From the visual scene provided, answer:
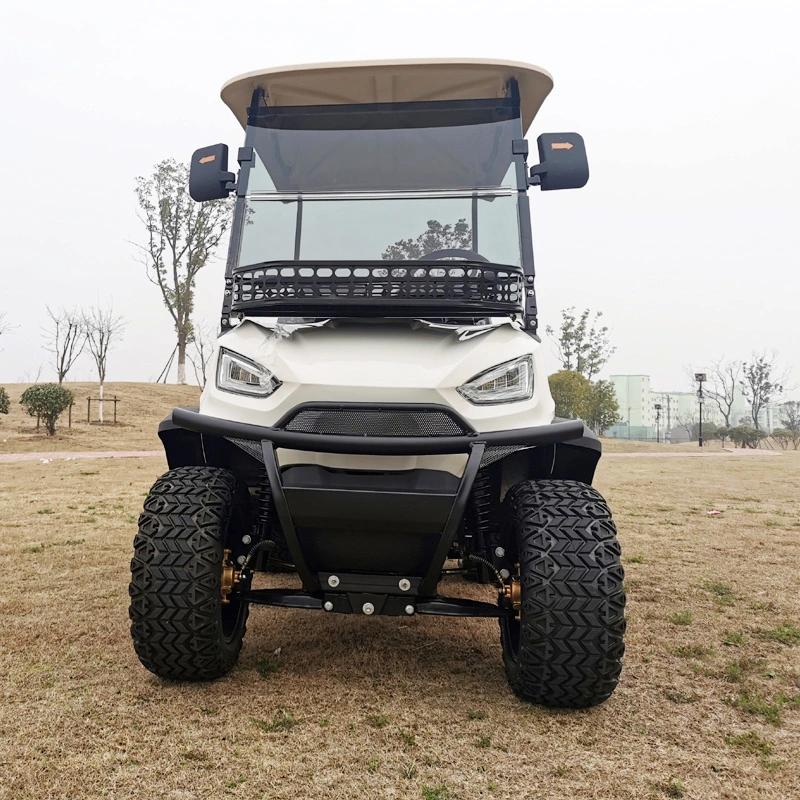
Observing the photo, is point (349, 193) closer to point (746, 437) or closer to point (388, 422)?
point (388, 422)

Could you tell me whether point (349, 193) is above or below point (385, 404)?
above

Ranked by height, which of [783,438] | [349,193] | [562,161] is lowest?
[783,438]

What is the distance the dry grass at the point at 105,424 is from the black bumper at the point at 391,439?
1790 centimetres

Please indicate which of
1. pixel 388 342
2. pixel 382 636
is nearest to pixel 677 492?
pixel 382 636

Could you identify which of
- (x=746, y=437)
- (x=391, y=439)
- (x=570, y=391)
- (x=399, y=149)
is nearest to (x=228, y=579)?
(x=391, y=439)

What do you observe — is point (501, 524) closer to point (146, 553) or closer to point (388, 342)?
point (388, 342)

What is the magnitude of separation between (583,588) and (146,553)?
1.66m

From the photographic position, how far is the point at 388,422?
8.66ft

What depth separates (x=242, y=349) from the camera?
114 inches

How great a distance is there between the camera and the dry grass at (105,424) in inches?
780

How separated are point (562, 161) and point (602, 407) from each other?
36.5 metres

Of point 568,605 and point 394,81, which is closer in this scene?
point 568,605

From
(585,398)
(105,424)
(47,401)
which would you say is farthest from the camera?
(585,398)

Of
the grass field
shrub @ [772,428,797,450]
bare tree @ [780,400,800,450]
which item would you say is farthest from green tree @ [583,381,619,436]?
the grass field
